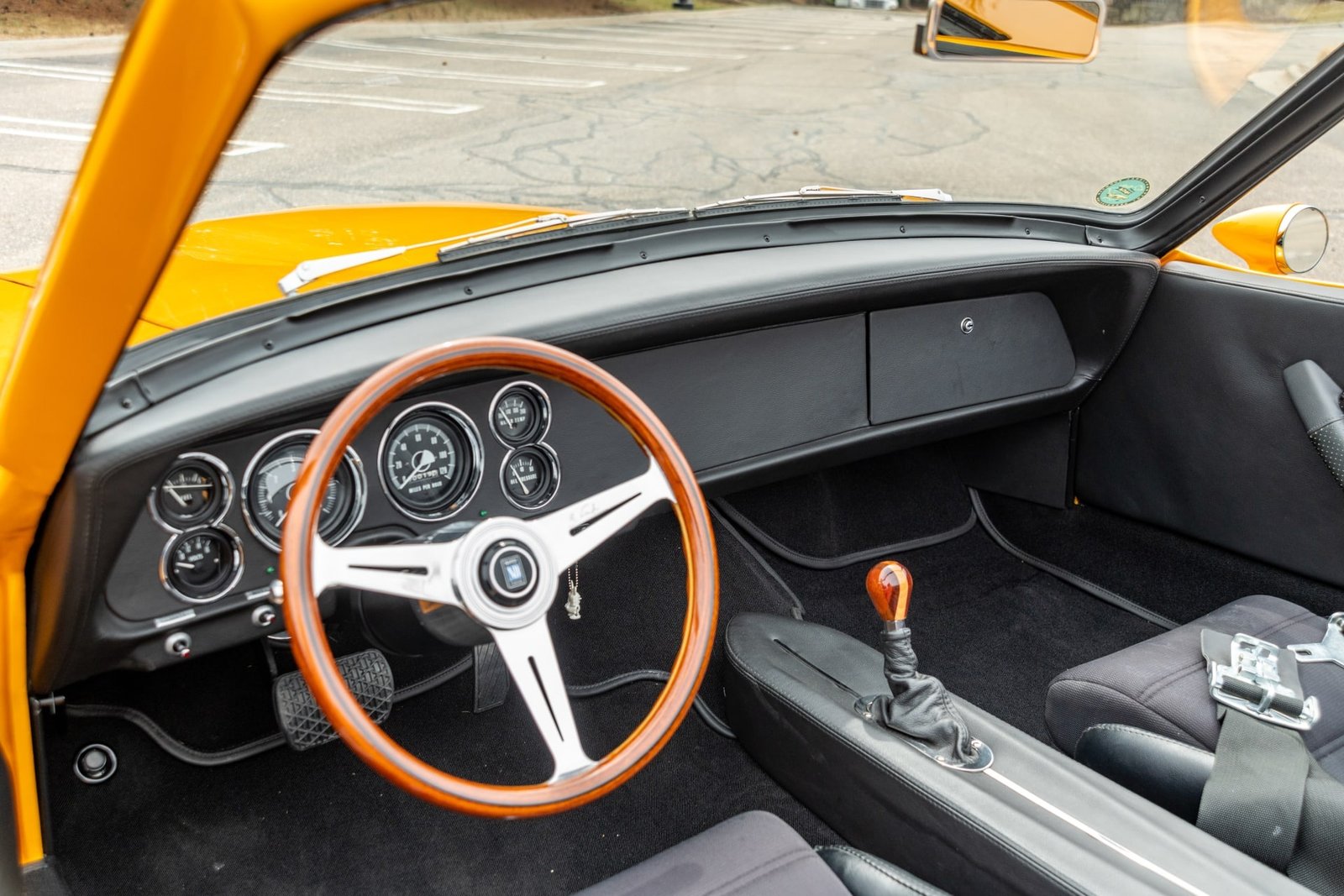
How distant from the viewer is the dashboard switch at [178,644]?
1.69 m

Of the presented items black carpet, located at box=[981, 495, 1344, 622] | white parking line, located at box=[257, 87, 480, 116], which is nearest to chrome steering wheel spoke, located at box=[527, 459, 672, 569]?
white parking line, located at box=[257, 87, 480, 116]

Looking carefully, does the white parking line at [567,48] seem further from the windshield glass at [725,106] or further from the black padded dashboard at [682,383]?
the black padded dashboard at [682,383]

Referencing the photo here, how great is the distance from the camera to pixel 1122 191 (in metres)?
2.62

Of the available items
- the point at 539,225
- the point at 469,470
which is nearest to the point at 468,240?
the point at 539,225

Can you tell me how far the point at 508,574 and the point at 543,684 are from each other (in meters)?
0.16

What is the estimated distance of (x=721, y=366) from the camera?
7.25ft

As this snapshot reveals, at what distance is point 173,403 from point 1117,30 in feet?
6.04

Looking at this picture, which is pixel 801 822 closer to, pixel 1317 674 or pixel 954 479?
pixel 1317 674

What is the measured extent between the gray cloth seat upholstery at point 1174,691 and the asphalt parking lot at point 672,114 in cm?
107

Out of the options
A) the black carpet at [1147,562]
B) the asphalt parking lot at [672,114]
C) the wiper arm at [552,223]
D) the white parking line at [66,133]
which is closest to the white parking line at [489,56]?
the asphalt parking lot at [672,114]

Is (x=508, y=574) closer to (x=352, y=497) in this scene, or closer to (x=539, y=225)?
(x=352, y=497)

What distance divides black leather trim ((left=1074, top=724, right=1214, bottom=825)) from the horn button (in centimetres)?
103

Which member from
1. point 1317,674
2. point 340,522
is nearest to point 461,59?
point 340,522

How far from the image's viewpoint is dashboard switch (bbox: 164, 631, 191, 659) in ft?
5.55
